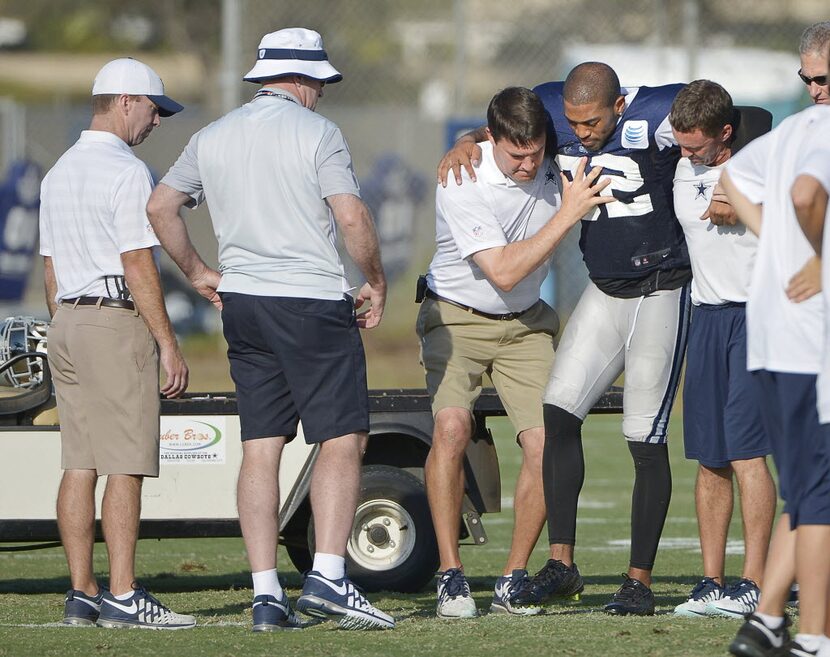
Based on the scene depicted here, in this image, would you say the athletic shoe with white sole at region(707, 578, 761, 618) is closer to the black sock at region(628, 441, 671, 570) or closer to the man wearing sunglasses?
the black sock at region(628, 441, 671, 570)

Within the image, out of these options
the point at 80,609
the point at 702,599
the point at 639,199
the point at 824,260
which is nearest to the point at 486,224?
the point at 639,199

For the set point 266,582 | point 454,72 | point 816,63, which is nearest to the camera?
point 266,582

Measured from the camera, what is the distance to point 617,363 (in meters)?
6.42

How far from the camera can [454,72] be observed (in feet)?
63.2

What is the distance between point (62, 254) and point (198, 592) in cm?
206

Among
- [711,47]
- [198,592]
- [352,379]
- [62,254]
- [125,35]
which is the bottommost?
[198,592]

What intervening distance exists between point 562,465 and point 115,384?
1786mm

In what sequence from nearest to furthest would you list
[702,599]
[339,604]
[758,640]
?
[758,640] → [339,604] → [702,599]

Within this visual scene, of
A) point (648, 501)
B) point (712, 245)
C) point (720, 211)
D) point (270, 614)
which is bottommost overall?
point (270, 614)

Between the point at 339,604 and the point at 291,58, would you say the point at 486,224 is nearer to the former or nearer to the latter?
the point at 291,58

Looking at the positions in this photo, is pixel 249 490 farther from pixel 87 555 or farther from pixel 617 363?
pixel 617 363

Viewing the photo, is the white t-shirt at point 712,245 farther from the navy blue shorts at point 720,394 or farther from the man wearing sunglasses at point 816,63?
the man wearing sunglasses at point 816,63

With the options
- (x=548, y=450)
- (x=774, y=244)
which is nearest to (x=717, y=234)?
(x=548, y=450)

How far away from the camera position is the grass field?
5359mm
